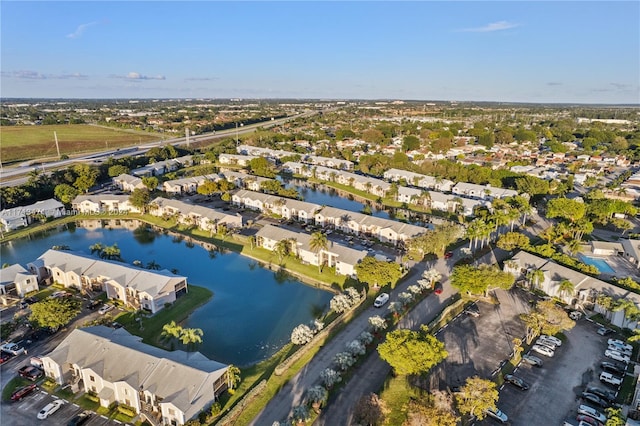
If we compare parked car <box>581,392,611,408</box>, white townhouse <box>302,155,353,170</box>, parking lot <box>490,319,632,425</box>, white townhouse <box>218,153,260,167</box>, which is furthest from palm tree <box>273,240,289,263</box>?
white townhouse <box>218,153,260,167</box>

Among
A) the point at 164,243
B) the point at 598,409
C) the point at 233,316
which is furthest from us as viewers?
the point at 164,243

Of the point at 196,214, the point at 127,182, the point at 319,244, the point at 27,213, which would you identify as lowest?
the point at 27,213

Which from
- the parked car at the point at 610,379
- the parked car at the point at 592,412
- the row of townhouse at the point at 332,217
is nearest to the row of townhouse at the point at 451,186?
the row of townhouse at the point at 332,217

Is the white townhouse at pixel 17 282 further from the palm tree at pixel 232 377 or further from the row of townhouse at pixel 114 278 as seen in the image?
the palm tree at pixel 232 377

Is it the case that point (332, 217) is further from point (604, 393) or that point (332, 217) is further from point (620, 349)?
point (604, 393)

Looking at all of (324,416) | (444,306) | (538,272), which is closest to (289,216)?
(444,306)

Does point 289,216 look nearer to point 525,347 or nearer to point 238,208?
point 238,208

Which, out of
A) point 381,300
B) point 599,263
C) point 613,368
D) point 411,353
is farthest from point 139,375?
point 599,263
